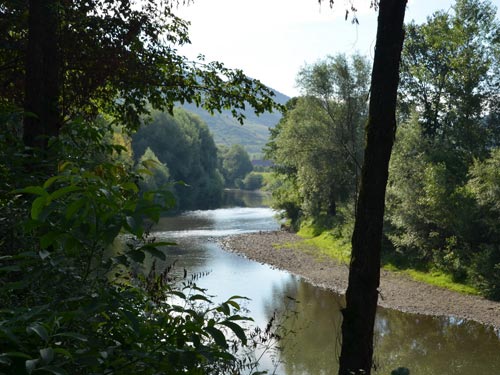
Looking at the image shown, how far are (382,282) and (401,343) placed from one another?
343 inches

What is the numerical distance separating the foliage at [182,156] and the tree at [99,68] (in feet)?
199

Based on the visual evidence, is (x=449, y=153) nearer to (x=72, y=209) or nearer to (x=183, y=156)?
(x=72, y=209)

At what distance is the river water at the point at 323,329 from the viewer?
53.2 ft

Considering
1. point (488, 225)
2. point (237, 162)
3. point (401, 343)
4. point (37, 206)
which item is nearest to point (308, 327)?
point (401, 343)

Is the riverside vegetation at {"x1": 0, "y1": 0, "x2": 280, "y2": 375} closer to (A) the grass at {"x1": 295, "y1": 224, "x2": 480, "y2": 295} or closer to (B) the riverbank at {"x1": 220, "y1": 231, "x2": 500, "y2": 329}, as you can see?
(A) the grass at {"x1": 295, "y1": 224, "x2": 480, "y2": 295}

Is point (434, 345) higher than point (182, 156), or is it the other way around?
point (182, 156)

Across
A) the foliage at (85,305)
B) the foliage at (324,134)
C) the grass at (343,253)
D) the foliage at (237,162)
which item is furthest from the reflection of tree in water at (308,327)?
the foliage at (237,162)

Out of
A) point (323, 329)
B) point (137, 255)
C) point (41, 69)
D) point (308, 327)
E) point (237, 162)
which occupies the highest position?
point (237, 162)

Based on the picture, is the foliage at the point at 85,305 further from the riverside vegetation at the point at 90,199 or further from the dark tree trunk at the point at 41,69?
the dark tree trunk at the point at 41,69

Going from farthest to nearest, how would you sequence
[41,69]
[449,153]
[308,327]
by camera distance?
1. [449,153]
2. [308,327]
3. [41,69]

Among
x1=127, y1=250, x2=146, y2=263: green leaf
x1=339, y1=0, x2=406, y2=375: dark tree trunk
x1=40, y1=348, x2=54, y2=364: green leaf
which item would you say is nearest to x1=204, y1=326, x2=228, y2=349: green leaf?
x1=127, y1=250, x2=146, y2=263: green leaf

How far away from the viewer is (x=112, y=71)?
23.4 ft

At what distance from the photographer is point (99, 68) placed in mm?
7082

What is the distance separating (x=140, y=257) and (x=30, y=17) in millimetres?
4745
